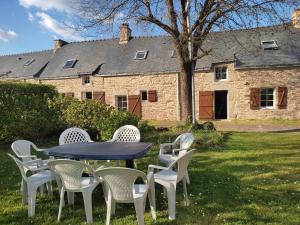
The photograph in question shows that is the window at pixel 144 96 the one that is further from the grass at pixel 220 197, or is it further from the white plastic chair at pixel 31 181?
the white plastic chair at pixel 31 181

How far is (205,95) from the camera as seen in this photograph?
1853 centimetres

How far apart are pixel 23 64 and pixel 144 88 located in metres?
11.9

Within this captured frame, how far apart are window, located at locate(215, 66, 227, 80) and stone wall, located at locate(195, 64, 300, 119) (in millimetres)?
297

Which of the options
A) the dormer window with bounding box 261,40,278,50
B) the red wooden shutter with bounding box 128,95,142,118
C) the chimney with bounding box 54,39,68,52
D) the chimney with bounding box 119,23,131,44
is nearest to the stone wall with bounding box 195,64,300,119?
the dormer window with bounding box 261,40,278,50

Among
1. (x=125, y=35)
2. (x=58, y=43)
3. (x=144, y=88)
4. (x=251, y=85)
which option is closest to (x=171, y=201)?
(x=251, y=85)

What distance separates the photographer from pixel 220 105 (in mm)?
19500

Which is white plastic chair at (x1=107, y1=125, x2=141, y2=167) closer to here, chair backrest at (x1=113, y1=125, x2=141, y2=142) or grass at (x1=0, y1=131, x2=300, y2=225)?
chair backrest at (x1=113, y1=125, x2=141, y2=142)

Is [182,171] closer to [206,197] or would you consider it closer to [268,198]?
[206,197]

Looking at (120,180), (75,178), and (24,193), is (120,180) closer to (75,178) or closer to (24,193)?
(75,178)

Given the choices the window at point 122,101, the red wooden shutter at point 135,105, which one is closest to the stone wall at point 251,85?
the red wooden shutter at point 135,105

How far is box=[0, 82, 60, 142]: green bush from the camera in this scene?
1027 centimetres

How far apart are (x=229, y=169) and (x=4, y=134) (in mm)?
7361

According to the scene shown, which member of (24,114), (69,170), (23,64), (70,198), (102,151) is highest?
(23,64)

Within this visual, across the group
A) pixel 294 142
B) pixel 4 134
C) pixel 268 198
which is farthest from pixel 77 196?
pixel 294 142
